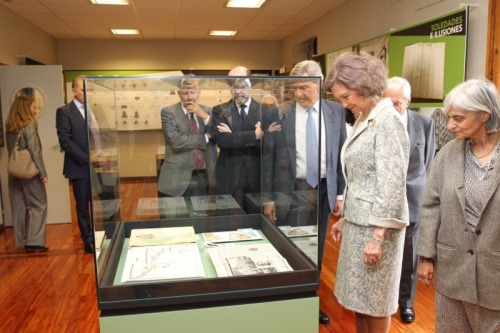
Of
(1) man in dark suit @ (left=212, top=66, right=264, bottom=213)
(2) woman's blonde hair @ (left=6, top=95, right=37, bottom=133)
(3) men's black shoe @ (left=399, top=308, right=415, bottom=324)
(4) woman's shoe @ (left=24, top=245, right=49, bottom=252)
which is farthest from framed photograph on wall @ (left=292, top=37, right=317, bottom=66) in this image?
(1) man in dark suit @ (left=212, top=66, right=264, bottom=213)

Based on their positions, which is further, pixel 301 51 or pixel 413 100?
pixel 301 51

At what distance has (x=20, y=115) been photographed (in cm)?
397

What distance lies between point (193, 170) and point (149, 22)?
6.23 m

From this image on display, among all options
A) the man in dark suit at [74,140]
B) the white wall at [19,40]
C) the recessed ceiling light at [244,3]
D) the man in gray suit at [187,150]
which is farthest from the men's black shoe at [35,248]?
the recessed ceiling light at [244,3]

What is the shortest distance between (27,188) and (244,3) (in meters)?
3.88

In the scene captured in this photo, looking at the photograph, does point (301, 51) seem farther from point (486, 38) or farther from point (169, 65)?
point (486, 38)

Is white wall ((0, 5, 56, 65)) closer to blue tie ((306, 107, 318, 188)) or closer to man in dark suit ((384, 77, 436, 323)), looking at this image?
man in dark suit ((384, 77, 436, 323))

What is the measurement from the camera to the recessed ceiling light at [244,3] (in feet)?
20.1

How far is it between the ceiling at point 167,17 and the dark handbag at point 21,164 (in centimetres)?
282

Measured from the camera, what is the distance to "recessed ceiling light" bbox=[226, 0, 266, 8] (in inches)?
241

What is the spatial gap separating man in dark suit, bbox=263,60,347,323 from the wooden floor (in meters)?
0.57

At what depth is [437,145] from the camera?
3195 mm

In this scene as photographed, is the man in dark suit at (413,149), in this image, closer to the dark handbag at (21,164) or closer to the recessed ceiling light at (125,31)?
the dark handbag at (21,164)

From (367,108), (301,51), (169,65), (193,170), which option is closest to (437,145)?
(367,108)
